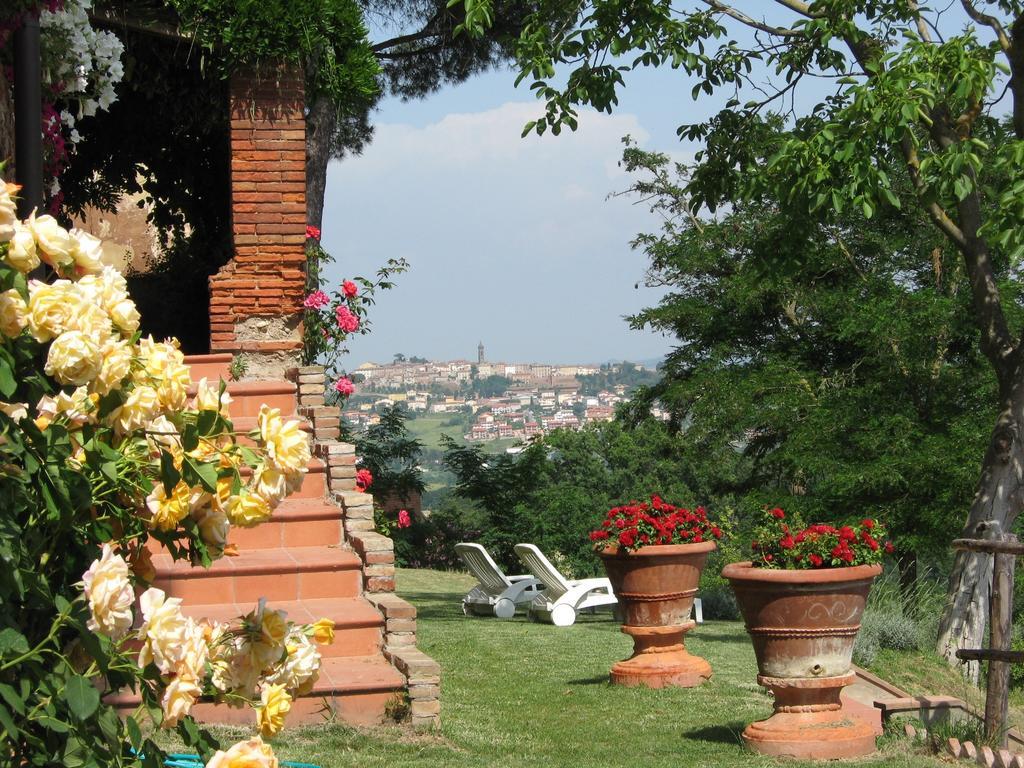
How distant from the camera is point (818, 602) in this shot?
242 inches

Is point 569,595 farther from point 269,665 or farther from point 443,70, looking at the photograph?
point 269,665

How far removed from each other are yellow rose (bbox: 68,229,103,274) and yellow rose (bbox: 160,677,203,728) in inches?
32.9

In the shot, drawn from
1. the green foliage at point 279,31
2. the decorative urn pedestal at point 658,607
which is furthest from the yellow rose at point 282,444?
the green foliage at point 279,31

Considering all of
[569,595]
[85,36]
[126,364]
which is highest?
[85,36]

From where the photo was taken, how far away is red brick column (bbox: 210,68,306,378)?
8906 mm

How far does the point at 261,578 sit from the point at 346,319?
3.99 metres

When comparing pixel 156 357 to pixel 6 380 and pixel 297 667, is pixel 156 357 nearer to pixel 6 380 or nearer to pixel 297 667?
pixel 6 380

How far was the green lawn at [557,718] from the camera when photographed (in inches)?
214

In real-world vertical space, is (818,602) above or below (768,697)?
above

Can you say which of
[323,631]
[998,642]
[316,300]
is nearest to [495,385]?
[316,300]

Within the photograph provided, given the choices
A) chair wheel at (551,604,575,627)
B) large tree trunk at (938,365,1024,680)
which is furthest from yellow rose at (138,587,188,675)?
chair wheel at (551,604,575,627)

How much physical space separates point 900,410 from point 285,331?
394 inches

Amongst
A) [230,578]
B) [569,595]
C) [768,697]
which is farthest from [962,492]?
[230,578]

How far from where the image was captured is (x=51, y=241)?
2.33m
